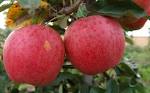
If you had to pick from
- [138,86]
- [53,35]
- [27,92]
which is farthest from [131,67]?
[53,35]

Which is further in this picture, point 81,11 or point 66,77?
point 66,77

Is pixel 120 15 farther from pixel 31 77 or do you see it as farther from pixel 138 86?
pixel 138 86

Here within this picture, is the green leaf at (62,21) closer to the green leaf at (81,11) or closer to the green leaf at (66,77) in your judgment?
the green leaf at (81,11)

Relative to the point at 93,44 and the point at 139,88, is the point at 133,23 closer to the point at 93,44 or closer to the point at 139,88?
the point at 93,44

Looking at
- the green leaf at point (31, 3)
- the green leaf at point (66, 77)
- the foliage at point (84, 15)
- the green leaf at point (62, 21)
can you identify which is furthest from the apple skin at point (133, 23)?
the green leaf at point (66, 77)

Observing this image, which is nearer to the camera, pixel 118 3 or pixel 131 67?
pixel 118 3

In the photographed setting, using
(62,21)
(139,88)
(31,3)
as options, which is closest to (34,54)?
(31,3)

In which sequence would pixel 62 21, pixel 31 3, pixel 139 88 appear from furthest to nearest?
pixel 139 88 < pixel 62 21 < pixel 31 3
